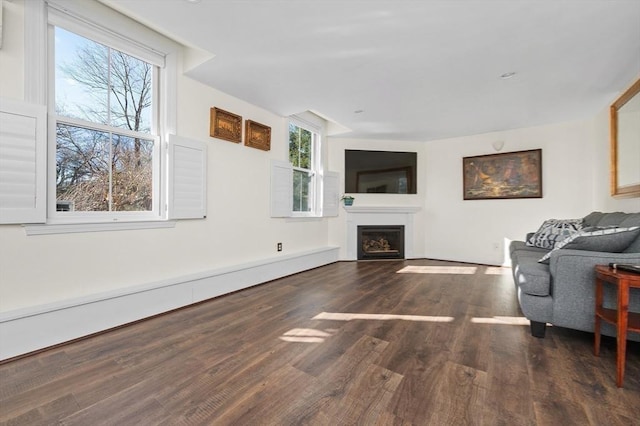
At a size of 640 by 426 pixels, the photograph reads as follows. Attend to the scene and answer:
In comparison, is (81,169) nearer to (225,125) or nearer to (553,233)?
(225,125)

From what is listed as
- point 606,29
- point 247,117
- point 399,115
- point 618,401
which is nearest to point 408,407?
point 618,401

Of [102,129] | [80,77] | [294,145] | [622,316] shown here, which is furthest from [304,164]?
[622,316]

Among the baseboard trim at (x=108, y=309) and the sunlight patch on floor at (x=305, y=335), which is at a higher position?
the baseboard trim at (x=108, y=309)

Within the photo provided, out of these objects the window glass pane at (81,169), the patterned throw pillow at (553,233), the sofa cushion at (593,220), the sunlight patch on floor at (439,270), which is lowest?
the sunlight patch on floor at (439,270)

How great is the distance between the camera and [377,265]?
4.80 m

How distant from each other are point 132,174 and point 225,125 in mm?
1106

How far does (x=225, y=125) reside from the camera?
10.3 feet

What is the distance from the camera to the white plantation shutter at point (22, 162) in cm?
172

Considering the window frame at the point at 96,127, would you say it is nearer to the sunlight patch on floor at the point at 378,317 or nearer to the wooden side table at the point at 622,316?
the sunlight patch on floor at the point at 378,317

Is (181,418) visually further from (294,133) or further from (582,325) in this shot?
(294,133)

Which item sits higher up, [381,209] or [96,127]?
[96,127]

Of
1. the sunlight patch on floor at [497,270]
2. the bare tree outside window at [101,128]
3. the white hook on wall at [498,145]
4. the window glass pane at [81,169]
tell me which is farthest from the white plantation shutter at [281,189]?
the white hook on wall at [498,145]

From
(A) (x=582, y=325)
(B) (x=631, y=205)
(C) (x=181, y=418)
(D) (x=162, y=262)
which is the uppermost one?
(B) (x=631, y=205)

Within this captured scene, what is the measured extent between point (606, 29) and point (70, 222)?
415 cm
